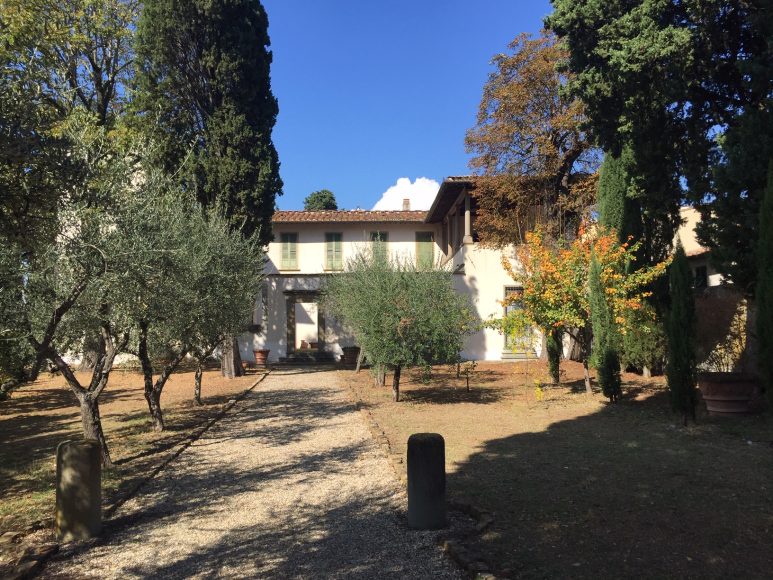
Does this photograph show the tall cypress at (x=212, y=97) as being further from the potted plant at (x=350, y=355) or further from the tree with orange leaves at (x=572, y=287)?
the tree with orange leaves at (x=572, y=287)

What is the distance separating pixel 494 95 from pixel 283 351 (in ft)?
43.0

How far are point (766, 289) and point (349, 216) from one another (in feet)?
68.1

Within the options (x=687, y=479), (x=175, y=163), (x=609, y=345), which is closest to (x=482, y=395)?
(x=609, y=345)

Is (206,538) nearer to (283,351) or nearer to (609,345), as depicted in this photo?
(609,345)

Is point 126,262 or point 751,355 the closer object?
point 126,262

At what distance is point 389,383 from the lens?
52.1 feet

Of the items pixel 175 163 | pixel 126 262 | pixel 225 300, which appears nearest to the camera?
pixel 126 262

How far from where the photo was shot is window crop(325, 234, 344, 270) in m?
Result: 26.0

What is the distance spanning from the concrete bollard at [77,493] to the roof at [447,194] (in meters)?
16.6

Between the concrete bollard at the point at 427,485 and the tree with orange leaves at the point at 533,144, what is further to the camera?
the tree with orange leaves at the point at 533,144

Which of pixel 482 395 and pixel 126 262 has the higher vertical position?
pixel 126 262

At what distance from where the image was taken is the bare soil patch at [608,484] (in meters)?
3.85

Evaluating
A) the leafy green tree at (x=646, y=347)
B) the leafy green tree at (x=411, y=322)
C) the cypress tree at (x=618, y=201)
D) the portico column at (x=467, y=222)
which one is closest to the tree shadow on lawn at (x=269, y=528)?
the leafy green tree at (x=411, y=322)

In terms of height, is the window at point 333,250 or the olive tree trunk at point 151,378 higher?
the window at point 333,250
